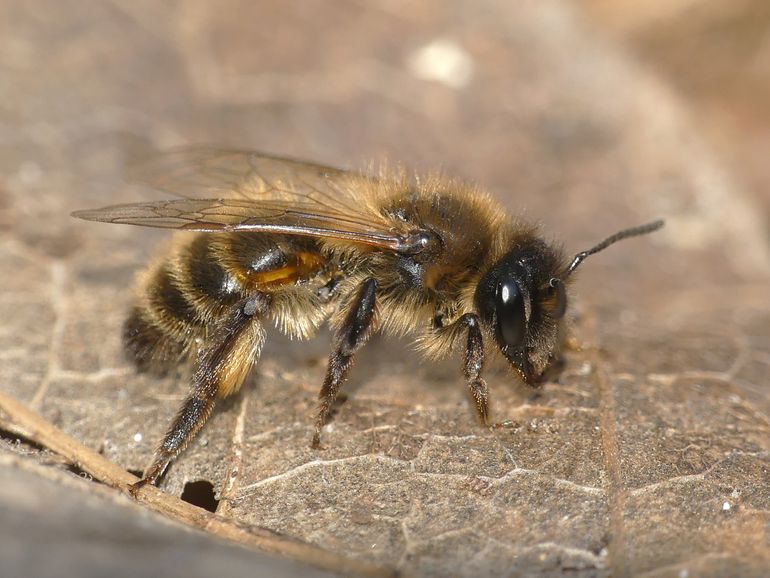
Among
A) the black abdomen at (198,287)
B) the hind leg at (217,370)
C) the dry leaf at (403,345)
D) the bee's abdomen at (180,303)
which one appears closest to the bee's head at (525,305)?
the dry leaf at (403,345)

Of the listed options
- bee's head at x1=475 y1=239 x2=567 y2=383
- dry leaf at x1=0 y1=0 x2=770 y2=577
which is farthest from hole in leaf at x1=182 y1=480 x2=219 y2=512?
bee's head at x1=475 y1=239 x2=567 y2=383

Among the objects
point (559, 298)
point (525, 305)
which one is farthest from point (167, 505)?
point (559, 298)

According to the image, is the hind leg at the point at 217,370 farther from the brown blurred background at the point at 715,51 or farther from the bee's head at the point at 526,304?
the brown blurred background at the point at 715,51

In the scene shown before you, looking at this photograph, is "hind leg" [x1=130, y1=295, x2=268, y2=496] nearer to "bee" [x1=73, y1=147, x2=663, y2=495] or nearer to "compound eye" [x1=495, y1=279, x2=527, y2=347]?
"bee" [x1=73, y1=147, x2=663, y2=495]


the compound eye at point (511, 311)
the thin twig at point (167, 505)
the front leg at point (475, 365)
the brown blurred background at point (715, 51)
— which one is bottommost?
the thin twig at point (167, 505)

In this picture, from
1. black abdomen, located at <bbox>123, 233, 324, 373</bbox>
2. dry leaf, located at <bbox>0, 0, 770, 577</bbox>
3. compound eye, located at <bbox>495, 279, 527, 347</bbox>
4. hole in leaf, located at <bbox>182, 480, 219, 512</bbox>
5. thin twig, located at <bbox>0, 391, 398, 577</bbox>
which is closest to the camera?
thin twig, located at <bbox>0, 391, 398, 577</bbox>

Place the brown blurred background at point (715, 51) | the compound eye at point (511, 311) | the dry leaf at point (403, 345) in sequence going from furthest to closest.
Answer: the brown blurred background at point (715, 51)
the compound eye at point (511, 311)
the dry leaf at point (403, 345)

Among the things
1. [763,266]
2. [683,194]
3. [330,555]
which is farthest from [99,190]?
[763,266]

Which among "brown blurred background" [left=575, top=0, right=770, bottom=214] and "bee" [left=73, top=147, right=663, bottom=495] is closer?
"bee" [left=73, top=147, right=663, bottom=495]
